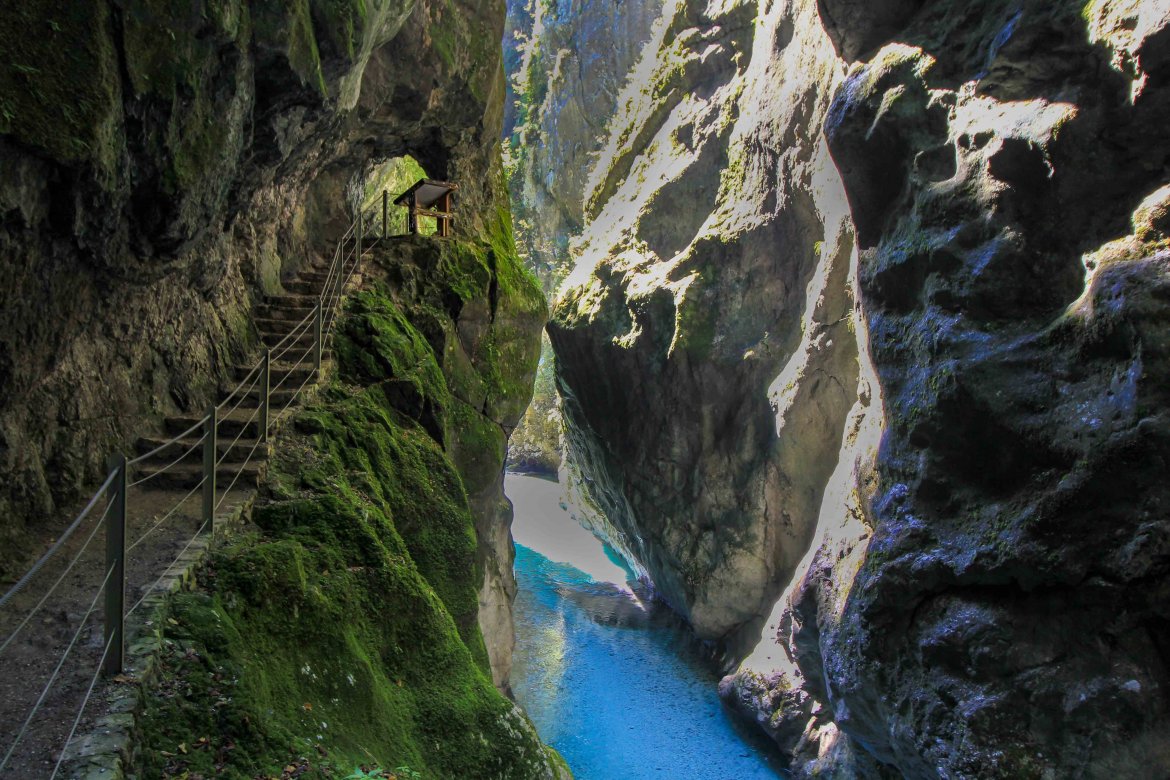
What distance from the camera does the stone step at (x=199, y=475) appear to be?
6250 mm

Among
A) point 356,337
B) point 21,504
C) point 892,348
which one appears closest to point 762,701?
point 892,348

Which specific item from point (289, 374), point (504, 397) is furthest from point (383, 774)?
point (504, 397)

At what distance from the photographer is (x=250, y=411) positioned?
751 centimetres

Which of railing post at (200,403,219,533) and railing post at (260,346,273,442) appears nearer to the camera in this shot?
railing post at (200,403,219,533)

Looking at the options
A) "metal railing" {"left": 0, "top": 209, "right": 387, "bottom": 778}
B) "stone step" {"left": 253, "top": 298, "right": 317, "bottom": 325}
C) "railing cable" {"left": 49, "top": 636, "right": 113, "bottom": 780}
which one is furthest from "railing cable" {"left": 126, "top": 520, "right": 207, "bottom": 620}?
Result: "stone step" {"left": 253, "top": 298, "right": 317, "bottom": 325}

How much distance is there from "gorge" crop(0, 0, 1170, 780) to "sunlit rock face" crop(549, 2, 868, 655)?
0.13 metres

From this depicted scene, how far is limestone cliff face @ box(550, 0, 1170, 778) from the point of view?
24.5ft

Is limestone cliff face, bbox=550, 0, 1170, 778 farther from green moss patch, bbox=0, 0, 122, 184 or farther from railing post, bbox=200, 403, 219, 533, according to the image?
green moss patch, bbox=0, 0, 122, 184

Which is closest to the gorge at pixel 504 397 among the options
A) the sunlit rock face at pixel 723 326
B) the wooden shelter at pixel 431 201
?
the sunlit rock face at pixel 723 326

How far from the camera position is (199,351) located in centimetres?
811

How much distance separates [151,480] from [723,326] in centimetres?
1353

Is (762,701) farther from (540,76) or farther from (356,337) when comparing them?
(540,76)

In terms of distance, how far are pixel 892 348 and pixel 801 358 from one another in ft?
17.6

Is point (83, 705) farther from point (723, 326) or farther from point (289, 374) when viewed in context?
point (723, 326)
